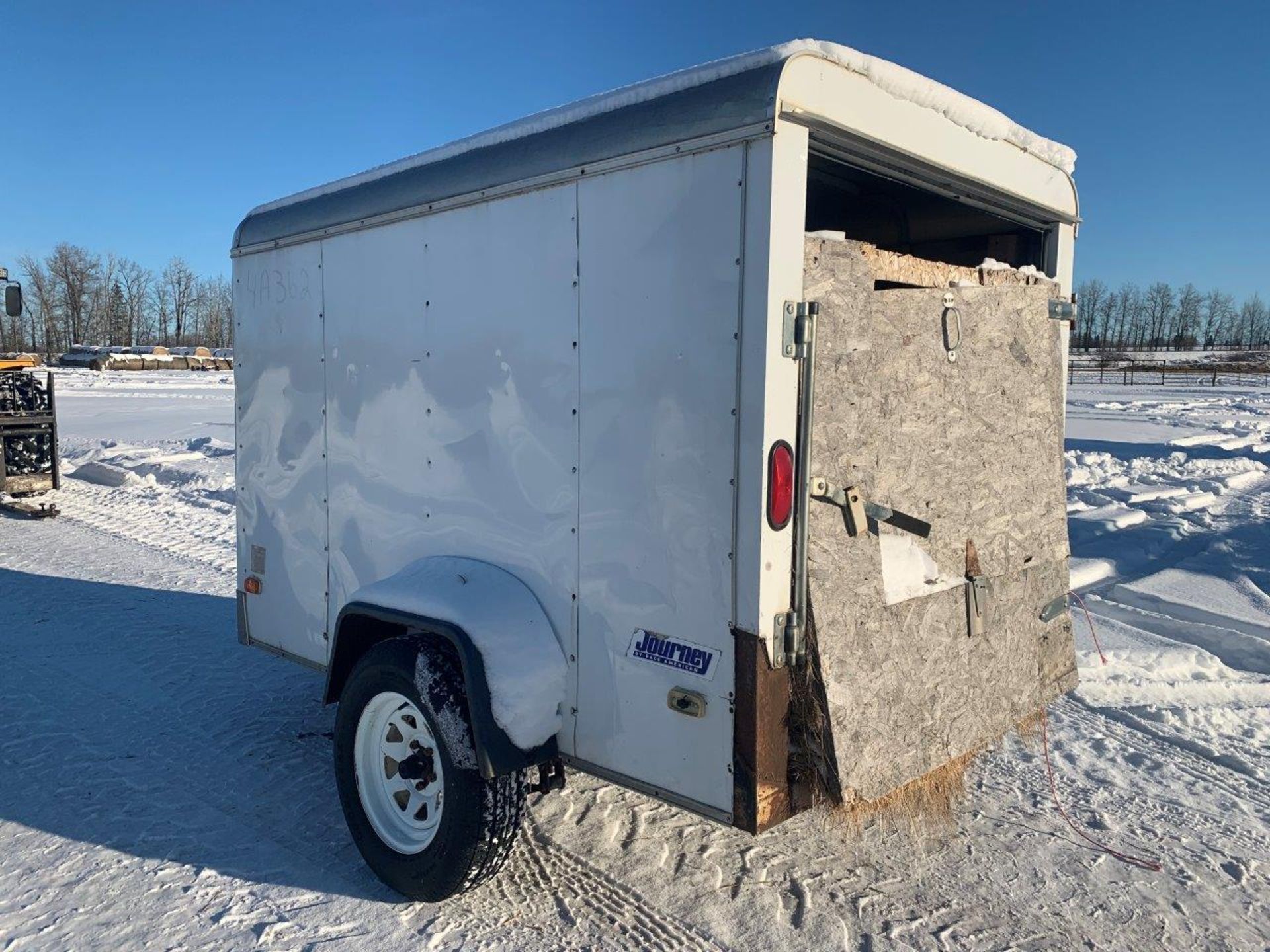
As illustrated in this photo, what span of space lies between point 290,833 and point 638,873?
1.46 meters

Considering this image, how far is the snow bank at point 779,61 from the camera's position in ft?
8.67

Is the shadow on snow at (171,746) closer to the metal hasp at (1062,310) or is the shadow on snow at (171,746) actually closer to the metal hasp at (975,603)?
the metal hasp at (975,603)

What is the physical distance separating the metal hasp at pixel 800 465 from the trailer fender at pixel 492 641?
85cm

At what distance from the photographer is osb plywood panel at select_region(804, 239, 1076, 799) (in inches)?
112

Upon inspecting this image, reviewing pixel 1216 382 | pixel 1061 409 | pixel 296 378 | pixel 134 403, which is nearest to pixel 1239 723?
pixel 1061 409

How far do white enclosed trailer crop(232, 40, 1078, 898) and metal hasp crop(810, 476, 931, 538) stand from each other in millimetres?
14

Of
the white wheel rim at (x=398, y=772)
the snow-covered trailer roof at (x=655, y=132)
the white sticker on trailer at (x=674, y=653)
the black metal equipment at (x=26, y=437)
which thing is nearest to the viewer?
the snow-covered trailer roof at (x=655, y=132)

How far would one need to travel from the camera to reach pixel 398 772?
343 centimetres

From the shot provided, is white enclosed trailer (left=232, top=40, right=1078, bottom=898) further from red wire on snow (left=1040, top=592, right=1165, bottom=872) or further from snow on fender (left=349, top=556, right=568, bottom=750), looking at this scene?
red wire on snow (left=1040, top=592, right=1165, bottom=872)

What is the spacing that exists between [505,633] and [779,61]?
200cm

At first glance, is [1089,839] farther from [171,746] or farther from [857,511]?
[171,746]

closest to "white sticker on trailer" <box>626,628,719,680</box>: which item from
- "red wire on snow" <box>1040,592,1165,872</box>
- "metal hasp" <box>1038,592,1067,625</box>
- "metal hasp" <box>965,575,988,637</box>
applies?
"metal hasp" <box>965,575,988,637</box>

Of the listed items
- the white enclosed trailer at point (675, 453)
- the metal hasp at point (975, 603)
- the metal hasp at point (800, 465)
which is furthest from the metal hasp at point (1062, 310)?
the metal hasp at point (800, 465)

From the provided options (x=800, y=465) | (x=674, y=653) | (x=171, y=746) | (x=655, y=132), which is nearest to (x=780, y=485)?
(x=800, y=465)
